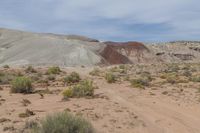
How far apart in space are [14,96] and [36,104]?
11.3ft

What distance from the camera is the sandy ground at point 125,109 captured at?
1498 cm

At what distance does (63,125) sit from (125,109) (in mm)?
6411

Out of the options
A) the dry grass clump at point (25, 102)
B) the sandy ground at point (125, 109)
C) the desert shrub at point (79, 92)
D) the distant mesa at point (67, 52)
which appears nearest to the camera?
the sandy ground at point (125, 109)

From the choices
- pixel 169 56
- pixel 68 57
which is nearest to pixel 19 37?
pixel 68 57

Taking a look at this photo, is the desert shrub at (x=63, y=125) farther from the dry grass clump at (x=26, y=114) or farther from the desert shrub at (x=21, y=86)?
the desert shrub at (x=21, y=86)

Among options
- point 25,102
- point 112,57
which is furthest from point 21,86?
point 112,57

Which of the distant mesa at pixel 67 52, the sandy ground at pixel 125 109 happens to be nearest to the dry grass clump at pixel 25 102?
the sandy ground at pixel 125 109

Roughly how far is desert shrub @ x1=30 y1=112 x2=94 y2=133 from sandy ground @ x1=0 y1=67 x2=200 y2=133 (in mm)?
1625

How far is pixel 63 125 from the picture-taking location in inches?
472

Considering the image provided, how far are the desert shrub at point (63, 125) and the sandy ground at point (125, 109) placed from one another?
1625 mm

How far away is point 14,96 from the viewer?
2206cm

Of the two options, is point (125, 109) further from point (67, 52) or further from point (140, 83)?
point (67, 52)

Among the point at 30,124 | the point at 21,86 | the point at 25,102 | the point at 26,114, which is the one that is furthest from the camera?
the point at 21,86

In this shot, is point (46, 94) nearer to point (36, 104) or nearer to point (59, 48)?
point (36, 104)
